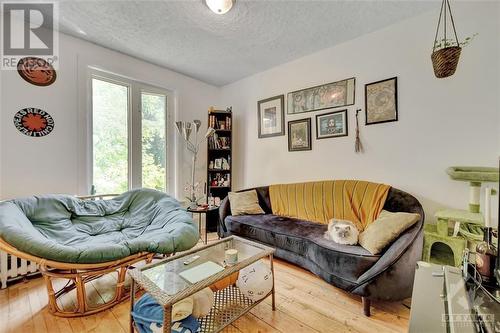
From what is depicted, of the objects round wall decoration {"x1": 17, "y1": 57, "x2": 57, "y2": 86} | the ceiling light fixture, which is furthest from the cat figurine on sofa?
round wall decoration {"x1": 17, "y1": 57, "x2": 57, "y2": 86}

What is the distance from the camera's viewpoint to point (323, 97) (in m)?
2.73

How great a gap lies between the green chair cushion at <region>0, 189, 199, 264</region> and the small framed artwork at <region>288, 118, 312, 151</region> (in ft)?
5.76

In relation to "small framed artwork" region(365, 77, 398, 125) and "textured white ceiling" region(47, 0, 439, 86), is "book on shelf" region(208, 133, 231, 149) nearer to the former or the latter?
"textured white ceiling" region(47, 0, 439, 86)

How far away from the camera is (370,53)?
2.37 m

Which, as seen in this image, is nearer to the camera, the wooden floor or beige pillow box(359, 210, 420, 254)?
the wooden floor

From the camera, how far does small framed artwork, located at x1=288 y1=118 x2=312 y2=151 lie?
288 centimetres

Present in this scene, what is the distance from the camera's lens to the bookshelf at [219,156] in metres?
3.47

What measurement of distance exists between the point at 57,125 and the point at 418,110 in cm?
380

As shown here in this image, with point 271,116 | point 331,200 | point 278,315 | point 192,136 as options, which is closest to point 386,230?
point 331,200

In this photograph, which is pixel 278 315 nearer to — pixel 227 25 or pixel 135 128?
pixel 227 25

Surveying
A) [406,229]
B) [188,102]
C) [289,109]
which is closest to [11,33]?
[188,102]

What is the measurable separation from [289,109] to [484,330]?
9.07ft

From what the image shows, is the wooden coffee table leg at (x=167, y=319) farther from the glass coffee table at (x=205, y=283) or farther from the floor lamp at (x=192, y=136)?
the floor lamp at (x=192, y=136)

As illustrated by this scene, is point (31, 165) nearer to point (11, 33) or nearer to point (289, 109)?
point (11, 33)
